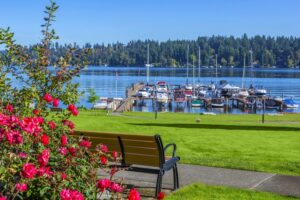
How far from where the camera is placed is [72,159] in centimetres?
504

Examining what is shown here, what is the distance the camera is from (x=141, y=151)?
26.0ft

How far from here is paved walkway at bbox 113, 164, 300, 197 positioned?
8.47 meters

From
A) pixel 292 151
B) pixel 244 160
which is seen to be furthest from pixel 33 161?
pixel 292 151

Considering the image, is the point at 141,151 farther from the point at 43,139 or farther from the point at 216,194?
the point at 43,139

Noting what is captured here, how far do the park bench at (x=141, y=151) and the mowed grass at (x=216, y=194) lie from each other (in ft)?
0.91

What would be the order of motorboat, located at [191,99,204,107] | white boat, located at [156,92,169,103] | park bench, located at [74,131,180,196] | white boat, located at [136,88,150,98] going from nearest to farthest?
1. park bench, located at [74,131,180,196]
2. motorboat, located at [191,99,204,107]
3. white boat, located at [156,92,169,103]
4. white boat, located at [136,88,150,98]

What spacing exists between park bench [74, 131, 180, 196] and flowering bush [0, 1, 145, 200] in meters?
1.25

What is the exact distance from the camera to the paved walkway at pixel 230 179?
8.47 m

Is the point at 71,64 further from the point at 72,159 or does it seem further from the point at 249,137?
the point at 249,137

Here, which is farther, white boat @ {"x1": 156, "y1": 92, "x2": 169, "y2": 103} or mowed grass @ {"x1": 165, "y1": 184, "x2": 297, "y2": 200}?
white boat @ {"x1": 156, "y1": 92, "x2": 169, "y2": 103}

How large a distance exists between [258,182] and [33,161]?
5.08 m

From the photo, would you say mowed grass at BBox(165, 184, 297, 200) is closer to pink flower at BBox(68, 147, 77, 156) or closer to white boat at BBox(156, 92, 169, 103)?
pink flower at BBox(68, 147, 77, 156)

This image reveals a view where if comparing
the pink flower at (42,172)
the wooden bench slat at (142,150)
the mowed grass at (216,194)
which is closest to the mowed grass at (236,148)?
the mowed grass at (216,194)

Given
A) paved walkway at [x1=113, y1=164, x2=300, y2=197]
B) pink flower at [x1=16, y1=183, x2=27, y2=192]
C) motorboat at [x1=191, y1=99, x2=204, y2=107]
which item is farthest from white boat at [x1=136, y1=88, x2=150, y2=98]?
pink flower at [x1=16, y1=183, x2=27, y2=192]
